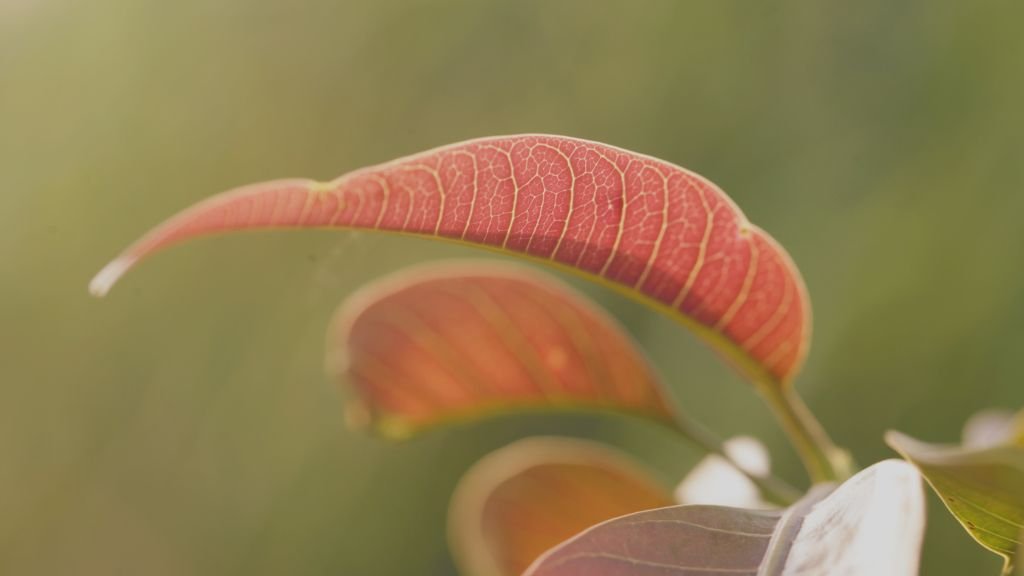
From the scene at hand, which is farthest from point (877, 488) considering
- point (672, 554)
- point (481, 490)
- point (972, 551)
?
point (972, 551)

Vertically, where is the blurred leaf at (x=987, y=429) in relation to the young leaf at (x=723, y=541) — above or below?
below

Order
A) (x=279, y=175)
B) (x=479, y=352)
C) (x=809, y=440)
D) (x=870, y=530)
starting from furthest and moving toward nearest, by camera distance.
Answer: (x=279, y=175)
(x=479, y=352)
(x=809, y=440)
(x=870, y=530)

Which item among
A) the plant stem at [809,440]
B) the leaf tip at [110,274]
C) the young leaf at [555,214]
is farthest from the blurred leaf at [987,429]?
the leaf tip at [110,274]

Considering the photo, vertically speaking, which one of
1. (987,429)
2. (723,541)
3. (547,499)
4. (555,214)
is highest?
(555,214)

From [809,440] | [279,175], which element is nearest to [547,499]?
[809,440]

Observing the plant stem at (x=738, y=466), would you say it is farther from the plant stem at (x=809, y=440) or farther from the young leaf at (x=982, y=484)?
the young leaf at (x=982, y=484)

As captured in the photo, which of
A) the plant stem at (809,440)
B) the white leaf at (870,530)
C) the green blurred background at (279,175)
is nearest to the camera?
the white leaf at (870,530)

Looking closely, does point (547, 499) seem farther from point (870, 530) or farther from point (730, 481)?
point (870, 530)
